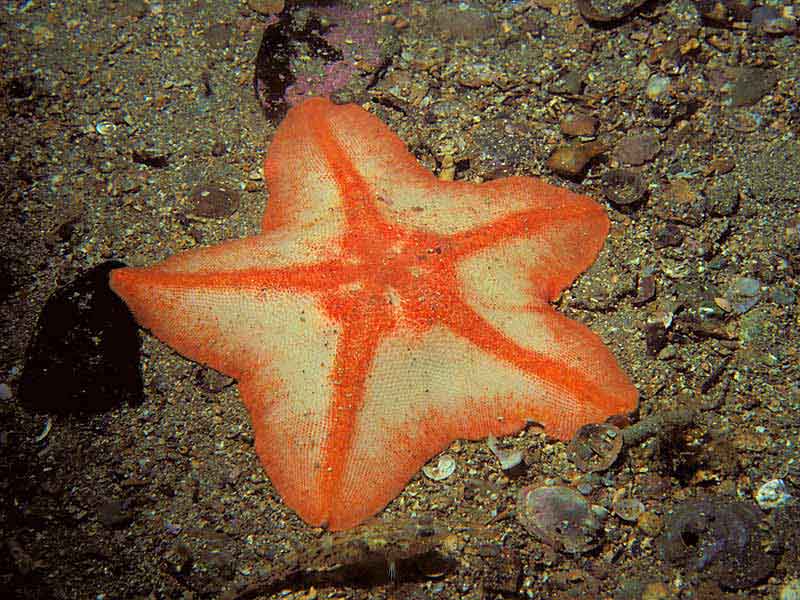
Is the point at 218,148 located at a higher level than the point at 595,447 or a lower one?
higher

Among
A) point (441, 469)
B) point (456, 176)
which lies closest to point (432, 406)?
point (441, 469)

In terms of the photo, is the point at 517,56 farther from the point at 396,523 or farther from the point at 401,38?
the point at 396,523

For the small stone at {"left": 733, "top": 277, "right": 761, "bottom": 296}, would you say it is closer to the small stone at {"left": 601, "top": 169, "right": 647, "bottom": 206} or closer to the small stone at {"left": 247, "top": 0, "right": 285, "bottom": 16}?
the small stone at {"left": 601, "top": 169, "right": 647, "bottom": 206}

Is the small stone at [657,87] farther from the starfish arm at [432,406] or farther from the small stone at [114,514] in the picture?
the small stone at [114,514]

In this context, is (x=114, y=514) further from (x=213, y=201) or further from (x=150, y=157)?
(x=150, y=157)

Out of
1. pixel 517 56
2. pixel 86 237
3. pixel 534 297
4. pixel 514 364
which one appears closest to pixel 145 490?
pixel 86 237

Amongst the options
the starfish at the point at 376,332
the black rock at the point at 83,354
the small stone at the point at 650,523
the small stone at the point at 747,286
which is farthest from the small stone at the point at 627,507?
the black rock at the point at 83,354
